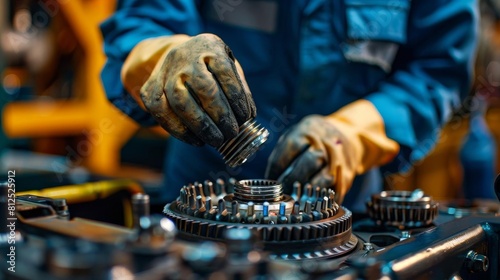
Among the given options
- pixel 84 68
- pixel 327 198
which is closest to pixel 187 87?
pixel 327 198

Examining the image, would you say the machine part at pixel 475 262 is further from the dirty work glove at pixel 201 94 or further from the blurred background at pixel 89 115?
the blurred background at pixel 89 115

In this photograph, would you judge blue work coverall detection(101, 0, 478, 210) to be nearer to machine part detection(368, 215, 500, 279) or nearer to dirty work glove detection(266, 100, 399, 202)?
dirty work glove detection(266, 100, 399, 202)

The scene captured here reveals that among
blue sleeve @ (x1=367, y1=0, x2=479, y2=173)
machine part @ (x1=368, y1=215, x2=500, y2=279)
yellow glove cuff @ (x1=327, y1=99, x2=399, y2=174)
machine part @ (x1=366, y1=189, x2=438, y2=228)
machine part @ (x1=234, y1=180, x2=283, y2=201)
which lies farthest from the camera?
blue sleeve @ (x1=367, y1=0, x2=479, y2=173)

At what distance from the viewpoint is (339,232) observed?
0.60 meters

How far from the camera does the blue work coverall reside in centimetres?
112

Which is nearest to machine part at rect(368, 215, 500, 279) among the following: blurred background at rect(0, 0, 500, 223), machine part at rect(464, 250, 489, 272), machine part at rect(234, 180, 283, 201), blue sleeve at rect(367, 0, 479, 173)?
machine part at rect(464, 250, 489, 272)

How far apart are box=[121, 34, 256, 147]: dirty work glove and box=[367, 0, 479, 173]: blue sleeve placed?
461 mm

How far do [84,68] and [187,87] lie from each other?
205 centimetres

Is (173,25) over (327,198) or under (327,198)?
over

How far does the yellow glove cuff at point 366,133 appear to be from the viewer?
953mm

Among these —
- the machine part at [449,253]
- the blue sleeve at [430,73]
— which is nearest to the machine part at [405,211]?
the machine part at [449,253]

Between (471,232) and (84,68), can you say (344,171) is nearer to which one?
(471,232)

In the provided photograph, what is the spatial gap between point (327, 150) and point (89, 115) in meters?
1.94

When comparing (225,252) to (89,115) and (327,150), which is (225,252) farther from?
(89,115)
